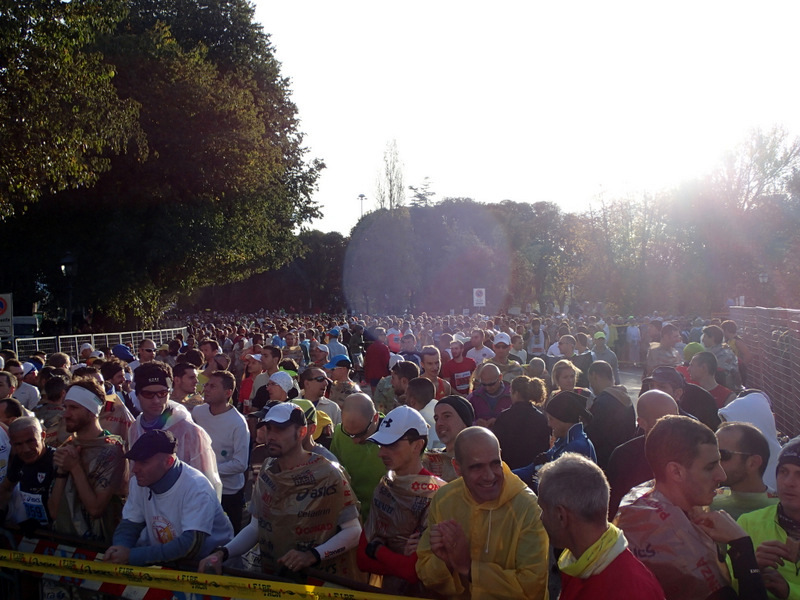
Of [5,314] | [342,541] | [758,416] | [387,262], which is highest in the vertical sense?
[387,262]

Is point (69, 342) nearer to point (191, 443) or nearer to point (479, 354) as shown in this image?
point (479, 354)

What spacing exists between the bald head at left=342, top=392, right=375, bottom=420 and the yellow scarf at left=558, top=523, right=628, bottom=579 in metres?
2.86

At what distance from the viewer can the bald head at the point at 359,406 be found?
562 cm

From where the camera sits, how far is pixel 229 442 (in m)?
6.55

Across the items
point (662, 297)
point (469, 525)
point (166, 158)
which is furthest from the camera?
point (662, 297)

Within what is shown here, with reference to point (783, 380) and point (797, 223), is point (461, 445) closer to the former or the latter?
point (783, 380)

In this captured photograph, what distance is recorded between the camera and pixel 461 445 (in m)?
3.81

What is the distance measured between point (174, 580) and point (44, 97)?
13726mm

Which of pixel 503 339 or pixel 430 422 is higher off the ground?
pixel 503 339

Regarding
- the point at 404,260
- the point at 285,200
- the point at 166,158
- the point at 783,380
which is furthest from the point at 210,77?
the point at 404,260

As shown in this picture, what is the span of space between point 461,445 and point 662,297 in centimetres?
4197

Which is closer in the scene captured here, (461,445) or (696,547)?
(696,547)

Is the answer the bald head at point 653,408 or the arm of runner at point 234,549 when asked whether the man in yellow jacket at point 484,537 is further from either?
the bald head at point 653,408

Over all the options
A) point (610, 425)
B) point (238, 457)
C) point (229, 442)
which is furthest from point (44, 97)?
point (610, 425)
